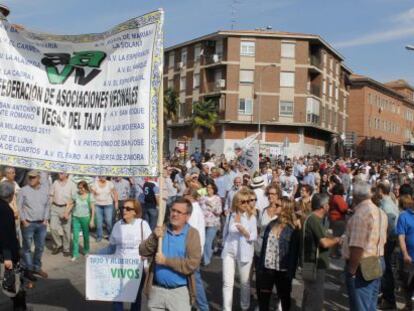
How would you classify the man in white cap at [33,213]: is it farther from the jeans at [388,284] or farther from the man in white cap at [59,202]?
the jeans at [388,284]

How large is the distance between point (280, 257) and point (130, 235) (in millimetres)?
1747

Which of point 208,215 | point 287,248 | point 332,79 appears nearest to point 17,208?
point 208,215

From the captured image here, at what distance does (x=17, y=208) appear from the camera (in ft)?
31.1

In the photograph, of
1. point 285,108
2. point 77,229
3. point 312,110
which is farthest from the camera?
point 312,110

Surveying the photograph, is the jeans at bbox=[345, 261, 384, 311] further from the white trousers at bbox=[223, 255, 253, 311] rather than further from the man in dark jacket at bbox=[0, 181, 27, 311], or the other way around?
the man in dark jacket at bbox=[0, 181, 27, 311]

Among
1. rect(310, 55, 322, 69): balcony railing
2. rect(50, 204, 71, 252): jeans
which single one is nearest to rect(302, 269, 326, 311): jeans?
rect(50, 204, 71, 252): jeans

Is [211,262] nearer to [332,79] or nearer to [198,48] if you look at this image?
[198,48]

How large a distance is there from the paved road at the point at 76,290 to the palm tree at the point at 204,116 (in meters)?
47.4

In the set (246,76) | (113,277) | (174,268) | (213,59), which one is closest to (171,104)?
(213,59)

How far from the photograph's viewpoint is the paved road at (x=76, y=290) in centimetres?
A: 788

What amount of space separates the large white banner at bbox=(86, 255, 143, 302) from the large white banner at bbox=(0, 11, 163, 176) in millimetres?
1103

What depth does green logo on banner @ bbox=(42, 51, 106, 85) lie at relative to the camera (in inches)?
221

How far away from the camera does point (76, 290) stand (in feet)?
28.8

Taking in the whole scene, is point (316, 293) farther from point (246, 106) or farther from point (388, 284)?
point (246, 106)
